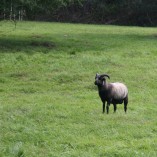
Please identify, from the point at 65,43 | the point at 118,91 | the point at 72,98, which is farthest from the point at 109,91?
the point at 65,43

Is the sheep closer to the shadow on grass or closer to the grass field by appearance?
the grass field

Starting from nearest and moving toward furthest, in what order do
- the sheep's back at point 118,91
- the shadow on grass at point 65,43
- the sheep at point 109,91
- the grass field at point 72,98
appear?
the grass field at point 72,98, the sheep at point 109,91, the sheep's back at point 118,91, the shadow on grass at point 65,43

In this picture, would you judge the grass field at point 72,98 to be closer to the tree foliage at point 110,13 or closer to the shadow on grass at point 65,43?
the shadow on grass at point 65,43

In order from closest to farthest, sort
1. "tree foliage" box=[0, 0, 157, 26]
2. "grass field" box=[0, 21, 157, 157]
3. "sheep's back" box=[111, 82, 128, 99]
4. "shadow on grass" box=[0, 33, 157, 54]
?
"grass field" box=[0, 21, 157, 157]
"sheep's back" box=[111, 82, 128, 99]
"shadow on grass" box=[0, 33, 157, 54]
"tree foliage" box=[0, 0, 157, 26]

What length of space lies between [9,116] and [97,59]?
28.6 feet

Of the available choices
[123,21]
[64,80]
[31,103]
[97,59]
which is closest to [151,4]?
[123,21]

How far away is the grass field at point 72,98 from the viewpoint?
8945 millimetres

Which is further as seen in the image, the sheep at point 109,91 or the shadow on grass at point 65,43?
the shadow on grass at point 65,43

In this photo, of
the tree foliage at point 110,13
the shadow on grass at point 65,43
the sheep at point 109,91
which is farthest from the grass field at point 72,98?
the tree foliage at point 110,13

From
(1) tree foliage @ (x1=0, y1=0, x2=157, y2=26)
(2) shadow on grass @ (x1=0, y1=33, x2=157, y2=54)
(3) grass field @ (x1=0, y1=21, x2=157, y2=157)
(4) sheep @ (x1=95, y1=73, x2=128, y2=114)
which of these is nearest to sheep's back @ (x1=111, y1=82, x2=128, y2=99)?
(4) sheep @ (x1=95, y1=73, x2=128, y2=114)

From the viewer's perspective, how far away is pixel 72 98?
1352cm

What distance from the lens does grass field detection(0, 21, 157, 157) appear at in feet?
29.3

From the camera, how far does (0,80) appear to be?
15953 mm

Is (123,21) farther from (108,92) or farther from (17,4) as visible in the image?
(108,92)
